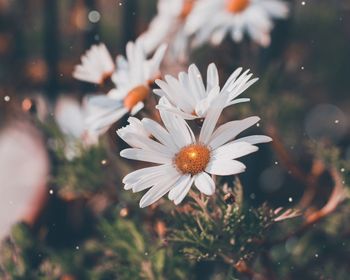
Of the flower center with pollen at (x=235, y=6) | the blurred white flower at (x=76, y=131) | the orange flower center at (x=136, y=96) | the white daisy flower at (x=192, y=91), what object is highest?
the white daisy flower at (x=192, y=91)

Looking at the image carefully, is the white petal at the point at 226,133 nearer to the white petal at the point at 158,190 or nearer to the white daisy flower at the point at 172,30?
the white petal at the point at 158,190

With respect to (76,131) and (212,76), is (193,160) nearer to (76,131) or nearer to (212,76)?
(212,76)

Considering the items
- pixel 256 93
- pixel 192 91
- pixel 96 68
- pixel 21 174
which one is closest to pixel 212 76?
pixel 192 91

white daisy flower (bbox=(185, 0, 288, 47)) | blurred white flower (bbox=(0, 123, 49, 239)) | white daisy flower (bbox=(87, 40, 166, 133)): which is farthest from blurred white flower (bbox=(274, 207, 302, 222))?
blurred white flower (bbox=(0, 123, 49, 239))

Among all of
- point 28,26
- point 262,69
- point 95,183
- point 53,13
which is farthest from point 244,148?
point 28,26

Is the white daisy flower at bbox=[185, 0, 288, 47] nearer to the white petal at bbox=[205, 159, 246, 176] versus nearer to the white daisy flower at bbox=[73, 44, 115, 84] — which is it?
the white daisy flower at bbox=[73, 44, 115, 84]

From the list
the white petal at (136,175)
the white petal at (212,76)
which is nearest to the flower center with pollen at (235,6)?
the white petal at (212,76)
